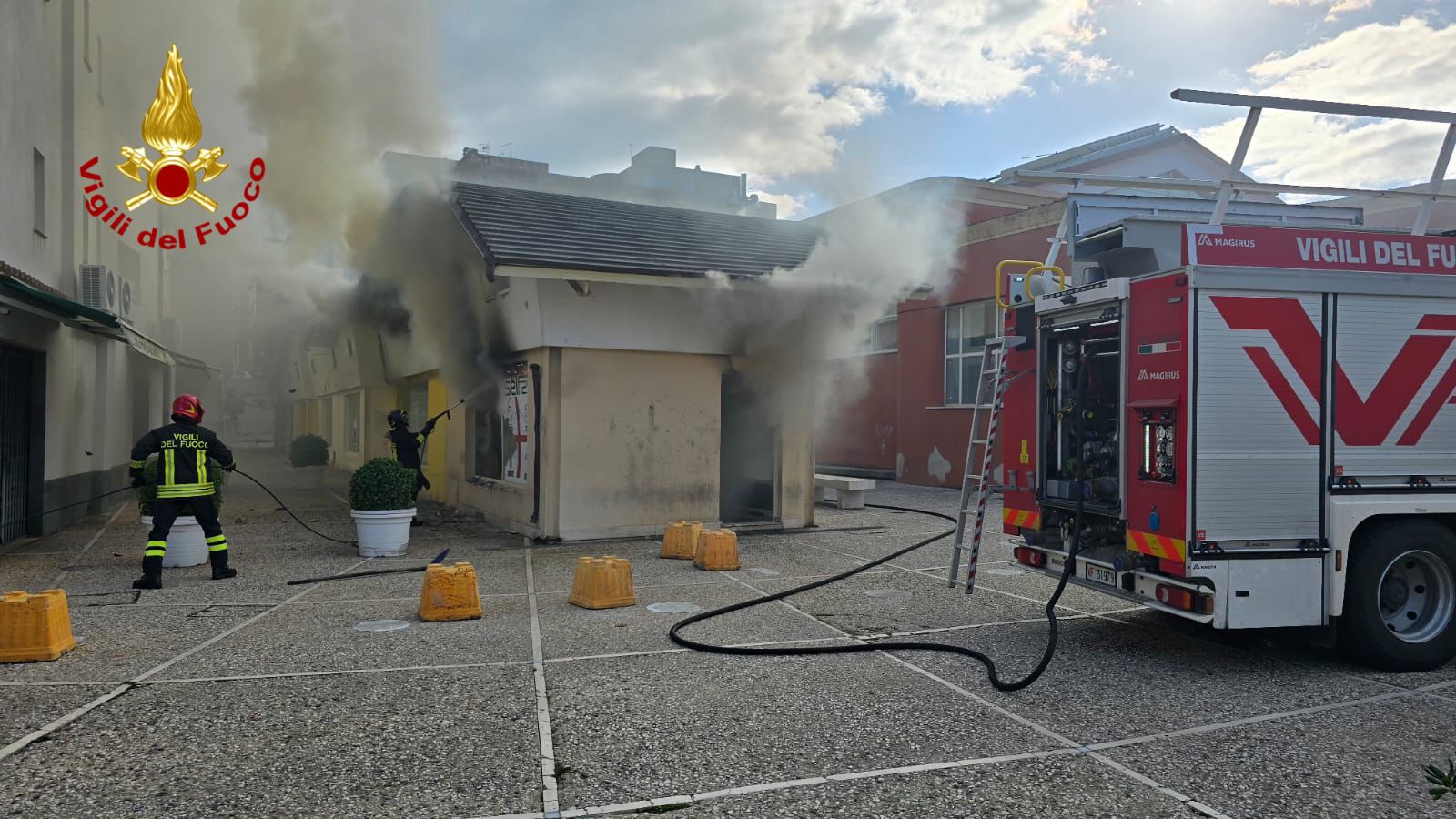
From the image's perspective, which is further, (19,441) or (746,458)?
(746,458)

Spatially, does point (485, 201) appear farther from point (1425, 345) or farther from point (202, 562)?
point (1425, 345)

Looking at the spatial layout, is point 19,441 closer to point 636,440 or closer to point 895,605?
point 636,440

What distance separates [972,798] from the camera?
3707 mm

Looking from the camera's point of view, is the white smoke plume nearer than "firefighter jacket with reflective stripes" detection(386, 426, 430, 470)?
Yes

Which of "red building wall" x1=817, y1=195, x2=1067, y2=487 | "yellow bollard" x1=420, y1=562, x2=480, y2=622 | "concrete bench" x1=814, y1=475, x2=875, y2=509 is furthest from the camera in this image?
"red building wall" x1=817, y1=195, x2=1067, y2=487

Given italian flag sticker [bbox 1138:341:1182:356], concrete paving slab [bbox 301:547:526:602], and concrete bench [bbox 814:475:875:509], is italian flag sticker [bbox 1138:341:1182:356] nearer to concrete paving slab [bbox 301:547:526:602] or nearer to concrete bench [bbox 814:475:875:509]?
concrete paving slab [bbox 301:547:526:602]

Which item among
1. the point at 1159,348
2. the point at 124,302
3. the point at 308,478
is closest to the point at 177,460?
the point at 124,302

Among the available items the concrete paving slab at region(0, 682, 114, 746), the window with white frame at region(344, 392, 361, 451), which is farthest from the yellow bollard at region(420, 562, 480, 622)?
the window with white frame at region(344, 392, 361, 451)

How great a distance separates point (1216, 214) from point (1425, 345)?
148cm

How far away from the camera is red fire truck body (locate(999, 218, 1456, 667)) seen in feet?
17.6

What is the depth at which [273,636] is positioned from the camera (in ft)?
20.7

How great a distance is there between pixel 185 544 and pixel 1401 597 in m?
10.1

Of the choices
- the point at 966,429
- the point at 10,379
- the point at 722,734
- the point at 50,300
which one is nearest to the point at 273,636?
the point at 722,734

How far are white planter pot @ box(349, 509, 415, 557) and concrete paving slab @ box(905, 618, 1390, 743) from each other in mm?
6043
